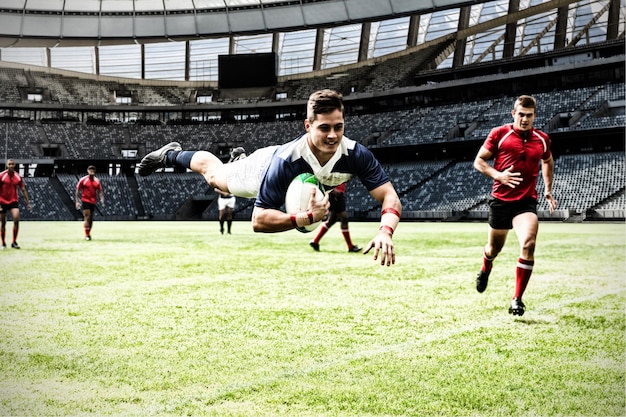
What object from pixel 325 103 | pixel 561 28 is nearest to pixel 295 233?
pixel 325 103

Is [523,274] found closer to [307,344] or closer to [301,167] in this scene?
[307,344]

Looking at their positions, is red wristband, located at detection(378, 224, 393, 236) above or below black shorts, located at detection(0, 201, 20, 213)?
above

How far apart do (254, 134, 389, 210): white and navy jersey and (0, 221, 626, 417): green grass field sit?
1.23 m

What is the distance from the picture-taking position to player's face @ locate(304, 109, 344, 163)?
4.07m

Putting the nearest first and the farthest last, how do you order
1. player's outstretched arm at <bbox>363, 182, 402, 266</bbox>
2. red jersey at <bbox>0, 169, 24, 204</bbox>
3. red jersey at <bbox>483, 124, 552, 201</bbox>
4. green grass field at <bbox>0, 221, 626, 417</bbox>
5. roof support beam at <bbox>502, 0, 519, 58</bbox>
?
green grass field at <bbox>0, 221, 626, 417</bbox> → player's outstretched arm at <bbox>363, 182, 402, 266</bbox> → red jersey at <bbox>483, 124, 552, 201</bbox> → red jersey at <bbox>0, 169, 24, 204</bbox> → roof support beam at <bbox>502, 0, 519, 58</bbox>

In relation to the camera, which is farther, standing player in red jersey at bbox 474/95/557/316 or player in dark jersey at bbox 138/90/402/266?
standing player in red jersey at bbox 474/95/557/316

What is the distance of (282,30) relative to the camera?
1511 inches

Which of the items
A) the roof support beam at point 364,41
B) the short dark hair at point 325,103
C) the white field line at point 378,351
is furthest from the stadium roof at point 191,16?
the short dark hair at point 325,103

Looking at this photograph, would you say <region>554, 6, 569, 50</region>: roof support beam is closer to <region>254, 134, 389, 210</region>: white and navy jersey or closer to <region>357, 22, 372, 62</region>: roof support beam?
<region>357, 22, 372, 62</region>: roof support beam

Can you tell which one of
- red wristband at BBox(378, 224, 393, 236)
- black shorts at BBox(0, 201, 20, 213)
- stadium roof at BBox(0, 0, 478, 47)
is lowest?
black shorts at BBox(0, 201, 20, 213)

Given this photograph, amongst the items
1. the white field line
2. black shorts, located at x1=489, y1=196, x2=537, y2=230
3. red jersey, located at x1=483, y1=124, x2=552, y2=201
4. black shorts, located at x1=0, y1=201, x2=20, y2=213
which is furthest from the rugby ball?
black shorts, located at x1=0, y1=201, x2=20, y2=213

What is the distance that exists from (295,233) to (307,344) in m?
16.9

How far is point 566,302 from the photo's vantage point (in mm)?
6617

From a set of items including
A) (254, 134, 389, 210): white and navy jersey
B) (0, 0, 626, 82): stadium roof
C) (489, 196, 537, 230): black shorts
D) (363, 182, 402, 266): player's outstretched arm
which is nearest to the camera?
(363, 182, 402, 266): player's outstretched arm
